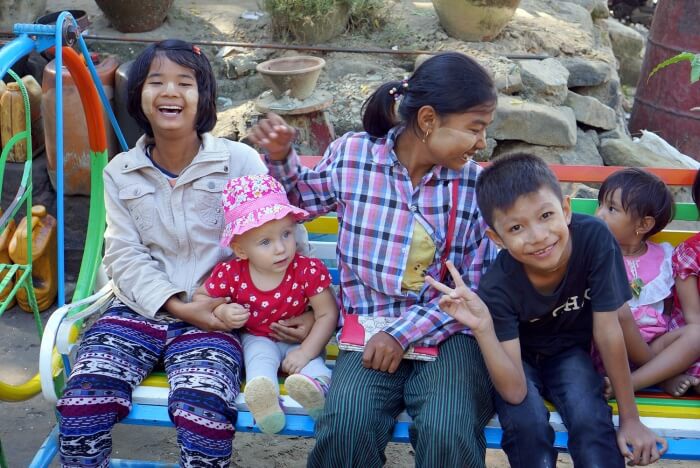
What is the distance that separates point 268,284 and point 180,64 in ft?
2.46

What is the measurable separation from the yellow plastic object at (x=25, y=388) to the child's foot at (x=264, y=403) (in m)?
0.66

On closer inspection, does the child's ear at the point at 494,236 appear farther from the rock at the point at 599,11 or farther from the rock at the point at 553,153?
the rock at the point at 599,11

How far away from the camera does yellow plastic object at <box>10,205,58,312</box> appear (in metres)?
4.18

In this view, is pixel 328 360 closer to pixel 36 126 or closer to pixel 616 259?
pixel 616 259

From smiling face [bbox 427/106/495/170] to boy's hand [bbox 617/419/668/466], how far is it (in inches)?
35.0

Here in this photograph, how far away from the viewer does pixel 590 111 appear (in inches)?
224

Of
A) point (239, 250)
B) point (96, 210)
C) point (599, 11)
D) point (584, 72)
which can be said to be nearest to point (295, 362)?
point (239, 250)

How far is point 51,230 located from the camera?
14.0 feet

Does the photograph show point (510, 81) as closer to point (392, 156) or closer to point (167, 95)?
point (392, 156)

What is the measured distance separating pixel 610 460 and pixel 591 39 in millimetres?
4855

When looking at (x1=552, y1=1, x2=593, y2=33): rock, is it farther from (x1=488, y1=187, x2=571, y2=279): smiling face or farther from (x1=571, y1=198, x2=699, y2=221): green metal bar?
(x1=488, y1=187, x2=571, y2=279): smiling face

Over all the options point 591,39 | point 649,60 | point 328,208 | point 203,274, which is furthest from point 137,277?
point 649,60

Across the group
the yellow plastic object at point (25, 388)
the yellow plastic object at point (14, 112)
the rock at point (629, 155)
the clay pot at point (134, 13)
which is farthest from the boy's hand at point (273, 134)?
the clay pot at point (134, 13)

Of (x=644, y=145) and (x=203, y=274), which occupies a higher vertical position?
(x=203, y=274)
